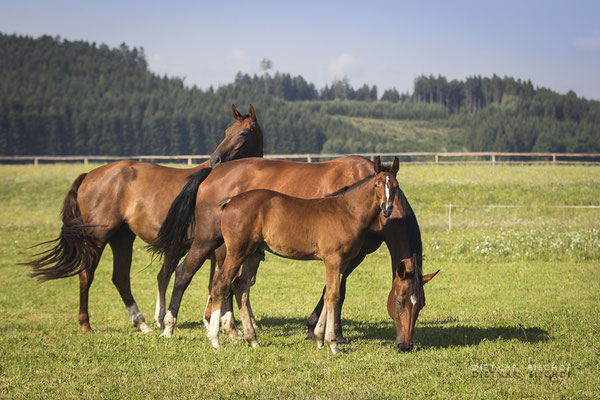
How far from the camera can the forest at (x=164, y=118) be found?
85.1 meters

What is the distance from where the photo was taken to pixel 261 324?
9312 mm

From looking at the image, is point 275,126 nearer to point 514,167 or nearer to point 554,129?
point 554,129

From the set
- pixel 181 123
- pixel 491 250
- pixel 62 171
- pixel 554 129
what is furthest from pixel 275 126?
pixel 491 250

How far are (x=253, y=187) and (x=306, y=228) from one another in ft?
4.67

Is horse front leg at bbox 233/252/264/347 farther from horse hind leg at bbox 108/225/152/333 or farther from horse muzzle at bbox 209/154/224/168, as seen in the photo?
horse hind leg at bbox 108/225/152/333

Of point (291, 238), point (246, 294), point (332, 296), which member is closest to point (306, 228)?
point (291, 238)

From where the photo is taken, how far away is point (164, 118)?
96.1 metres

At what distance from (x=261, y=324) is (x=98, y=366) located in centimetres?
337

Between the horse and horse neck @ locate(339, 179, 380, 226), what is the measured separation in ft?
1.32

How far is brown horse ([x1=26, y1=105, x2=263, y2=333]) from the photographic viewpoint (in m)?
8.50

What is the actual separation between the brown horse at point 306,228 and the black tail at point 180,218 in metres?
1.03

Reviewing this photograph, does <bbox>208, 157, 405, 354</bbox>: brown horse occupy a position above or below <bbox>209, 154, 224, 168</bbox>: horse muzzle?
below

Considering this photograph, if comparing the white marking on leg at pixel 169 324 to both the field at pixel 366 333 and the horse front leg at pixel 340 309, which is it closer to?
the field at pixel 366 333

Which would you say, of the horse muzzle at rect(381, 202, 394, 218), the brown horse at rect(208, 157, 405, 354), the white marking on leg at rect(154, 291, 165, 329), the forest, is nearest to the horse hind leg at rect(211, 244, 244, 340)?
the brown horse at rect(208, 157, 405, 354)
